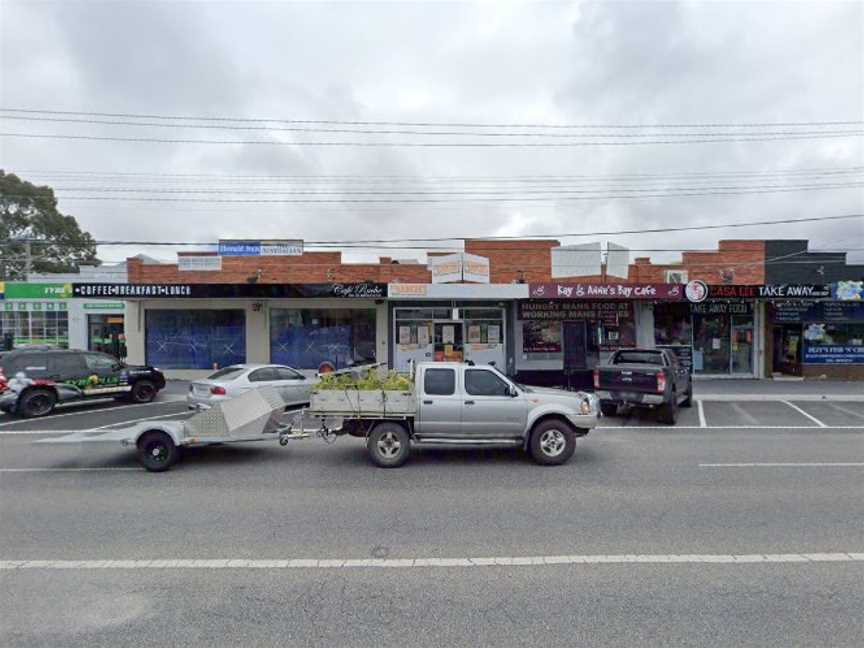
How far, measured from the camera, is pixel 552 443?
7.68 m

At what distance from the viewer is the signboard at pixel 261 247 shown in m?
19.2

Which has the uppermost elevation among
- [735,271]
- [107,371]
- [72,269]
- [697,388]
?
[72,269]

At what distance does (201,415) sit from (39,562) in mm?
3335

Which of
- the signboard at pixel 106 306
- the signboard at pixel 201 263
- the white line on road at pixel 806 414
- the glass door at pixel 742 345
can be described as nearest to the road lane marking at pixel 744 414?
the white line on road at pixel 806 414

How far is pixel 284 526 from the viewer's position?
510 centimetres

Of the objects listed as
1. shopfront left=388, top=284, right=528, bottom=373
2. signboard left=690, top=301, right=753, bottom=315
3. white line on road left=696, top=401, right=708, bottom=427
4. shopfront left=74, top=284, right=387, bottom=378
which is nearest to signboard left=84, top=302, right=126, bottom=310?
shopfront left=74, top=284, right=387, bottom=378

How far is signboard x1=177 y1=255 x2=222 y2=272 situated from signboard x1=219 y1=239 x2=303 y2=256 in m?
0.55

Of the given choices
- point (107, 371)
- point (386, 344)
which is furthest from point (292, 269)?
→ point (107, 371)

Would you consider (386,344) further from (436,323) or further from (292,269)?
(292,269)

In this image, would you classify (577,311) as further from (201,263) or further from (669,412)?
(201,263)

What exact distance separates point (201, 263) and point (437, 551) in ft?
61.3

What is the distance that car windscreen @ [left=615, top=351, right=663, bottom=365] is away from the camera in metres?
12.4


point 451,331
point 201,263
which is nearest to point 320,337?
point 451,331

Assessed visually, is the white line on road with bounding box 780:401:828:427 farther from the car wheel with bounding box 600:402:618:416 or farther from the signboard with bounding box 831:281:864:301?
the signboard with bounding box 831:281:864:301
